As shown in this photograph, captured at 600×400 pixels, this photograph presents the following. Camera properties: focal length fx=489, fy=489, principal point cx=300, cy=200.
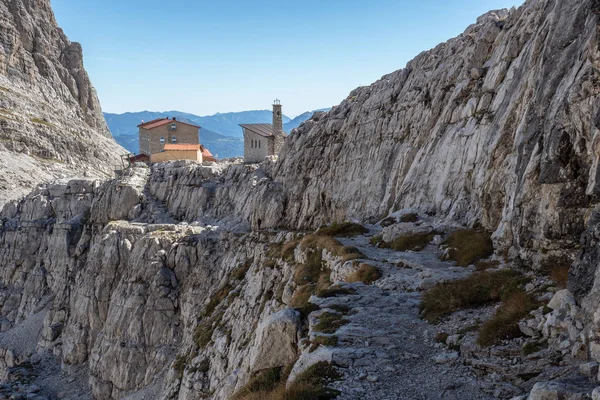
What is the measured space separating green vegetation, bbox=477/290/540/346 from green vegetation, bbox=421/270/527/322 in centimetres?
128

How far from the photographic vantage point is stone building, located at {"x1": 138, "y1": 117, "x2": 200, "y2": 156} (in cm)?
10294

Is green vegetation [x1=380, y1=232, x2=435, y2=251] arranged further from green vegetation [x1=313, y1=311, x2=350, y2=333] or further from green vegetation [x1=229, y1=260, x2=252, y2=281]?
green vegetation [x1=229, y1=260, x2=252, y2=281]

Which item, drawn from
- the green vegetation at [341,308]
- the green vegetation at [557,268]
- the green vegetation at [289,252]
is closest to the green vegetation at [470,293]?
the green vegetation at [557,268]

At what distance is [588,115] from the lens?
43.3 feet

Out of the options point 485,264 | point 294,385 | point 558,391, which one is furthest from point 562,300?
point 485,264

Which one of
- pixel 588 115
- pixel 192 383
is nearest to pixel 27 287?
pixel 192 383

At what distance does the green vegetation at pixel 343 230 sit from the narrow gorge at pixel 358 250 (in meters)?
0.17

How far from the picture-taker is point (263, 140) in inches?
3305

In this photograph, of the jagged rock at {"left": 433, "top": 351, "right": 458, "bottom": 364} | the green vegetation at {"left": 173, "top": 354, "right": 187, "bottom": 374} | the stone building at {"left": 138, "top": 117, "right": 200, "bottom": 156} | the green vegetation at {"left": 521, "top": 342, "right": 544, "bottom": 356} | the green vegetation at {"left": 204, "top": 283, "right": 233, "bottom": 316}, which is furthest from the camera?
the stone building at {"left": 138, "top": 117, "right": 200, "bottom": 156}

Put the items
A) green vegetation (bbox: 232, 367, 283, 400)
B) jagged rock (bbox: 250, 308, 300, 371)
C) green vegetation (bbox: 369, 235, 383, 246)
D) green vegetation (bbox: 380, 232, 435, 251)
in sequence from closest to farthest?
green vegetation (bbox: 232, 367, 283, 400) < jagged rock (bbox: 250, 308, 300, 371) < green vegetation (bbox: 380, 232, 435, 251) < green vegetation (bbox: 369, 235, 383, 246)

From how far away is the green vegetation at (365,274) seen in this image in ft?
68.2

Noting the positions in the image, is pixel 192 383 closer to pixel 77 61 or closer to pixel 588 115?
pixel 588 115

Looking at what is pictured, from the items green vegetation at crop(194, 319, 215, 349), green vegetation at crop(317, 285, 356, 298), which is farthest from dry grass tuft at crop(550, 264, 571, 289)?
green vegetation at crop(194, 319, 215, 349)

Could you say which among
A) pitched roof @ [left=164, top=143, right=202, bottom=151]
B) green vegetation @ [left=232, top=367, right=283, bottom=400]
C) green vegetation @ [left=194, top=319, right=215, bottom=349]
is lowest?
green vegetation @ [left=194, top=319, right=215, bottom=349]
